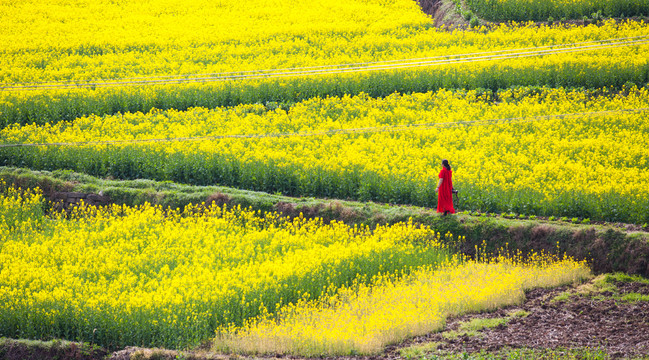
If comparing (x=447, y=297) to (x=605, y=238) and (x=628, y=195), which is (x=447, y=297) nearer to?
(x=605, y=238)


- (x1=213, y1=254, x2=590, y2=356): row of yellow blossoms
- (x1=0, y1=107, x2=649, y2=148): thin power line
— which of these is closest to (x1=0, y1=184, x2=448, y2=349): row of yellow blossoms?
(x1=213, y1=254, x2=590, y2=356): row of yellow blossoms

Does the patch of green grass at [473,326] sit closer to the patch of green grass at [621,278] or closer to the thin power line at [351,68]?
the patch of green grass at [621,278]

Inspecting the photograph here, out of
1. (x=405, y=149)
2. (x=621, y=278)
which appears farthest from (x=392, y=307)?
(x=405, y=149)

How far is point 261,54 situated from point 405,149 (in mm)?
12445

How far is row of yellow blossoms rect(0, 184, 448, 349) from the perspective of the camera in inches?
457

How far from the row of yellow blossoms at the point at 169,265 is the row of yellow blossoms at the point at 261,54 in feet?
30.4

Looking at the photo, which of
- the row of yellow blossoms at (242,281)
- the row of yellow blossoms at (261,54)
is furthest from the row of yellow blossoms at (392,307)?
the row of yellow blossoms at (261,54)

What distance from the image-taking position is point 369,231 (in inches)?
635

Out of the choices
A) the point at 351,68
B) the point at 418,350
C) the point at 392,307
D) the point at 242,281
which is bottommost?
the point at 418,350

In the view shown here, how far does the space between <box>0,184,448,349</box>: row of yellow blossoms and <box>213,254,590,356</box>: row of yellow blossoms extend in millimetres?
423

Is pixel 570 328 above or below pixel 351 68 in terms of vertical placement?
below

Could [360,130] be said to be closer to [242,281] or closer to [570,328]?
[242,281]

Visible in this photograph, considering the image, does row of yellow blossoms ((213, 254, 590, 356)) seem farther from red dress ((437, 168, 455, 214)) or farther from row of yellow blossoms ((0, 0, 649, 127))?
row of yellow blossoms ((0, 0, 649, 127))

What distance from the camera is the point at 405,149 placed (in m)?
20.2
